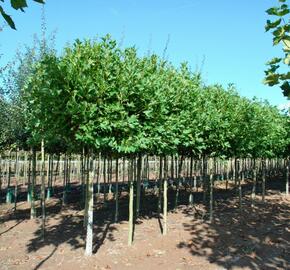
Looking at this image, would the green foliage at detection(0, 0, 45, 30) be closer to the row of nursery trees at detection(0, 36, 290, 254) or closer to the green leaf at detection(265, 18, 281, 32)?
the green leaf at detection(265, 18, 281, 32)

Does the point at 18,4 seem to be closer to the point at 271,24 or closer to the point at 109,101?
the point at 271,24

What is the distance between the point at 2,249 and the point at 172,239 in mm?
4105

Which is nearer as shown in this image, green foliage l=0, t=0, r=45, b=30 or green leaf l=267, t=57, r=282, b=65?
green foliage l=0, t=0, r=45, b=30

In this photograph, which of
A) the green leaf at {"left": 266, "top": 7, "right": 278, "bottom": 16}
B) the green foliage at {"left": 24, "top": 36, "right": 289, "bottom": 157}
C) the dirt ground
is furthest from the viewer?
the dirt ground

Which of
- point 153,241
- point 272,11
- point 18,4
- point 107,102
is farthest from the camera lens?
point 153,241

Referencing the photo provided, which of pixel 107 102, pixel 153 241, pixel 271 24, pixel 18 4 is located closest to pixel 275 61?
pixel 271 24

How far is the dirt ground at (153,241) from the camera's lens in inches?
352

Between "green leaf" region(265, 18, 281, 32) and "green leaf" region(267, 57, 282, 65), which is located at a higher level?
"green leaf" region(265, 18, 281, 32)

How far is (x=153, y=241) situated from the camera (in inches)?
410

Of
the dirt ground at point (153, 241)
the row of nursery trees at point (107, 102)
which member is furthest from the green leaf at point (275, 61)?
the dirt ground at point (153, 241)

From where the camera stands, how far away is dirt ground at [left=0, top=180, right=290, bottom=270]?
29.3 feet

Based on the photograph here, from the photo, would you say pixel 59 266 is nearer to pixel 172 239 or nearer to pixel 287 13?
pixel 172 239

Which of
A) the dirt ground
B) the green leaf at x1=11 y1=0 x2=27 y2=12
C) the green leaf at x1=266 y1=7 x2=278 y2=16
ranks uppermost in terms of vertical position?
the green leaf at x1=266 y1=7 x2=278 y2=16

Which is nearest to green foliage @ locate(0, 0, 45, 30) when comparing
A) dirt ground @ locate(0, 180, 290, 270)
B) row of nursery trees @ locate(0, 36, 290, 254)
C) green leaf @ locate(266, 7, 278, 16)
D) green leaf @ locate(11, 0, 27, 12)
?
green leaf @ locate(11, 0, 27, 12)
